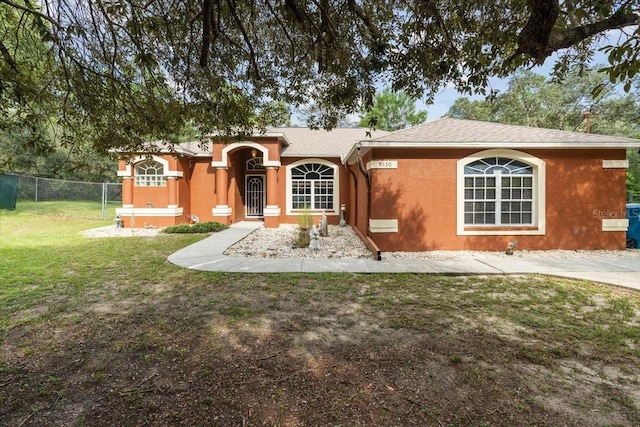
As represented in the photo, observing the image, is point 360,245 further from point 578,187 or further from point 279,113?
point 578,187

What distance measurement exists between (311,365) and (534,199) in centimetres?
926

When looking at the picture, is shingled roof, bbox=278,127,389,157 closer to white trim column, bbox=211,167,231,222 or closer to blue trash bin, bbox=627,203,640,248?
white trim column, bbox=211,167,231,222

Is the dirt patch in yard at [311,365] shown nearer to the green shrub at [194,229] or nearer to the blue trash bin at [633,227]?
the blue trash bin at [633,227]

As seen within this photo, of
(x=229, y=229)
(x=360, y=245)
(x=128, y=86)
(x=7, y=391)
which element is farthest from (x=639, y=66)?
(x=229, y=229)

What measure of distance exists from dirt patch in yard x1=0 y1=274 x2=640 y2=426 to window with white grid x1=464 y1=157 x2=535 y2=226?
4700mm

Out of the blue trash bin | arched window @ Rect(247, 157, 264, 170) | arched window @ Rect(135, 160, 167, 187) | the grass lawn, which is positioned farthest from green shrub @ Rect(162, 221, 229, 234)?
the blue trash bin

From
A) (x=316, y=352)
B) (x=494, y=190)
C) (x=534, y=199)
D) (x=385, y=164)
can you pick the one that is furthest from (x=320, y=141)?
(x=316, y=352)

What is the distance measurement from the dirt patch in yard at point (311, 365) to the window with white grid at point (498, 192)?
15.4 ft

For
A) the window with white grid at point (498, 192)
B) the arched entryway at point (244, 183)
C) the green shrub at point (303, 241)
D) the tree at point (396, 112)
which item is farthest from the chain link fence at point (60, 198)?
the tree at point (396, 112)

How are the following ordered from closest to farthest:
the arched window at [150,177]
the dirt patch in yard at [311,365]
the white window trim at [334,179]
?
the dirt patch in yard at [311,365] → the arched window at [150,177] → the white window trim at [334,179]

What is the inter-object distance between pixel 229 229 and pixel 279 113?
333 inches

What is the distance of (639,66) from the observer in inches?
102

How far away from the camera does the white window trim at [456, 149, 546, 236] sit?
9352mm

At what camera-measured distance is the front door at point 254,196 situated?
18.1m
